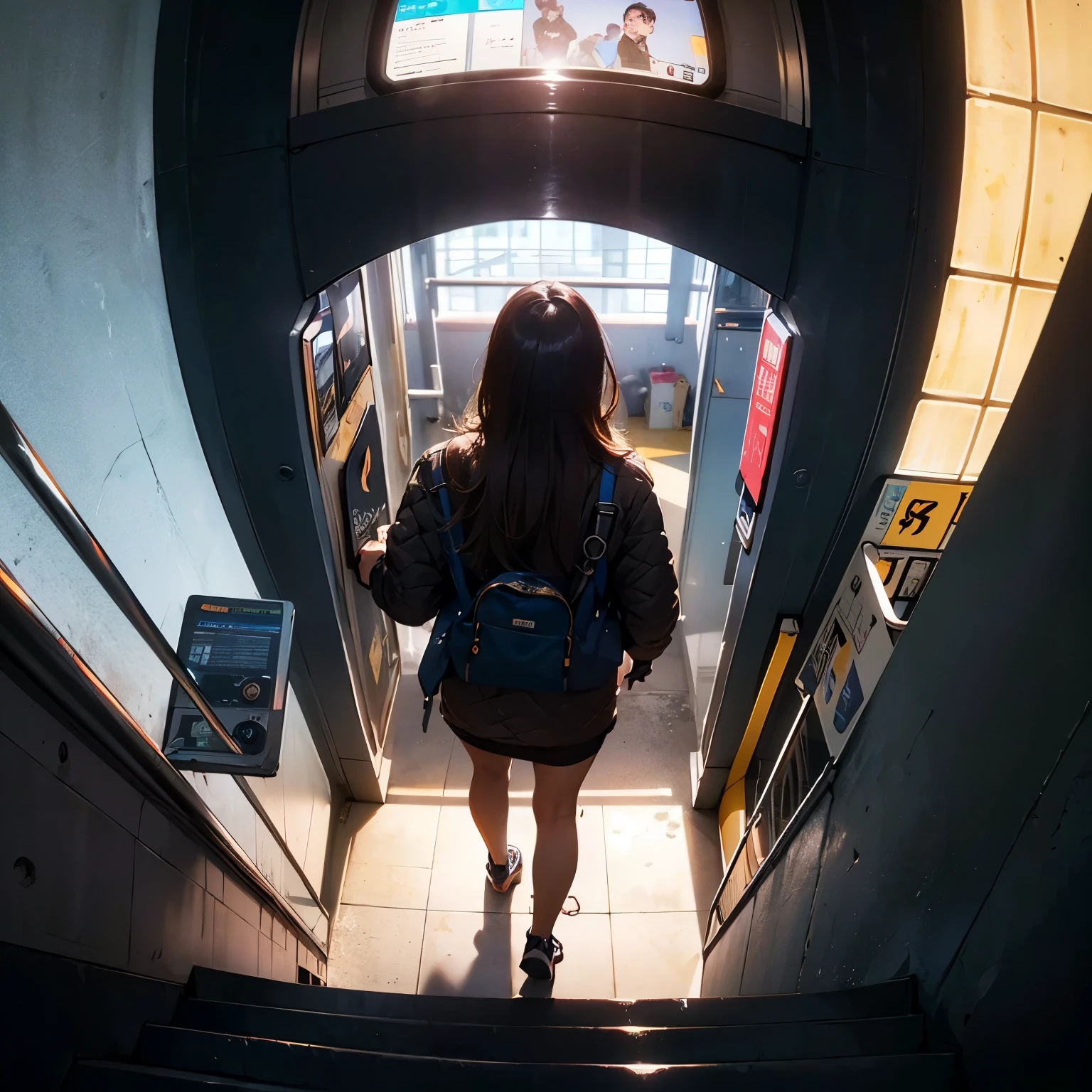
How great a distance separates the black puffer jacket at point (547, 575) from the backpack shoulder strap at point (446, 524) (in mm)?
16

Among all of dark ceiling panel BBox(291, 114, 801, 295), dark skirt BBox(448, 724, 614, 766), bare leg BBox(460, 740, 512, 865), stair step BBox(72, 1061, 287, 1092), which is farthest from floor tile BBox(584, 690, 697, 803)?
stair step BBox(72, 1061, 287, 1092)

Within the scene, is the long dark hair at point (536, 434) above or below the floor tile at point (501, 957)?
above

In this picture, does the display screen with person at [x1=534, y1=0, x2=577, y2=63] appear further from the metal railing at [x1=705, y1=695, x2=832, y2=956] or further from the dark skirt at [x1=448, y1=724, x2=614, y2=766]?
the metal railing at [x1=705, y1=695, x2=832, y2=956]

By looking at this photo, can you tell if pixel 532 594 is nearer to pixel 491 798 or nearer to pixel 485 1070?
pixel 485 1070

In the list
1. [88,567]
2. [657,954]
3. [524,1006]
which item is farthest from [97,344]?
[657,954]

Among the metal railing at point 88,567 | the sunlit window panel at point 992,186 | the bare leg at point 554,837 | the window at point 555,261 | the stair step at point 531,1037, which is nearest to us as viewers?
the metal railing at point 88,567

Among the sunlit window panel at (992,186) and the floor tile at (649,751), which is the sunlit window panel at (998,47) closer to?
the sunlit window panel at (992,186)

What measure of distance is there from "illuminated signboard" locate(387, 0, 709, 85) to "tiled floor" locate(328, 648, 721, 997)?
7.92 ft

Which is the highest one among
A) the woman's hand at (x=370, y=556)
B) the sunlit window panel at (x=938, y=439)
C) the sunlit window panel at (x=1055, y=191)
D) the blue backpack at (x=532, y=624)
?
the sunlit window panel at (x=1055, y=191)

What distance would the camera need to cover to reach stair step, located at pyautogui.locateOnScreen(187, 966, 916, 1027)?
1257 millimetres

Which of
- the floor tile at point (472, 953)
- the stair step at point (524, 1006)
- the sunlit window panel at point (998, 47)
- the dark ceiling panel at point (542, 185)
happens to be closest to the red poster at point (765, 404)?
the dark ceiling panel at point (542, 185)

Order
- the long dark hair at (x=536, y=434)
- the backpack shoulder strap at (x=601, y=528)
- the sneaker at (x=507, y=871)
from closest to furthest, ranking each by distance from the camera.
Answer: the long dark hair at (x=536, y=434) < the backpack shoulder strap at (x=601, y=528) < the sneaker at (x=507, y=871)

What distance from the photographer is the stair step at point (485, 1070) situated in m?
0.94

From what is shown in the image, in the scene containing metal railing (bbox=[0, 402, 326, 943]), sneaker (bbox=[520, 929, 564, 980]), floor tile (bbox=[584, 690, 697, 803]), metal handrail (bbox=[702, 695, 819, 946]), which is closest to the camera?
metal railing (bbox=[0, 402, 326, 943])
